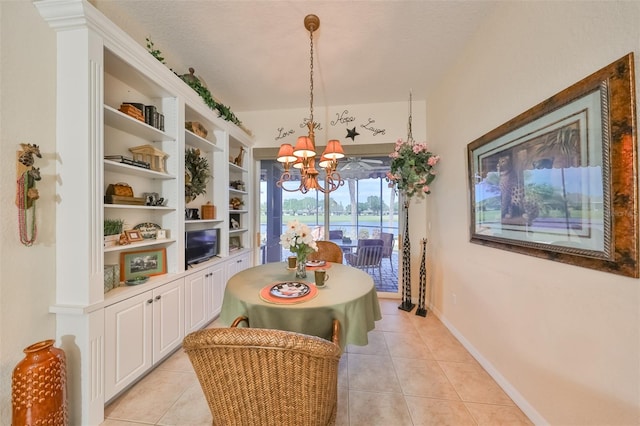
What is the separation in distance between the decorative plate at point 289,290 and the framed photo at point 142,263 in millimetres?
1220

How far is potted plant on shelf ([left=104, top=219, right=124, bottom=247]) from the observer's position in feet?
5.86

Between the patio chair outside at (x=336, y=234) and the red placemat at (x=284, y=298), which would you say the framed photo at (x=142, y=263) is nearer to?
the red placemat at (x=284, y=298)

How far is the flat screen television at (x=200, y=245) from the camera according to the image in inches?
95.9

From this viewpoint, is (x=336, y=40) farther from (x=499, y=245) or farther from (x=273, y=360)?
(x=273, y=360)

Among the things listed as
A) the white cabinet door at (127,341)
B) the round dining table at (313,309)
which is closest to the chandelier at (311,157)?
the round dining table at (313,309)

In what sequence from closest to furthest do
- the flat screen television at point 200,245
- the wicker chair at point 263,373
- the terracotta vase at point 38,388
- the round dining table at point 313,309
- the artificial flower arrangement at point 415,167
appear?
the wicker chair at point 263,373, the terracotta vase at point 38,388, the round dining table at point 313,309, the flat screen television at point 200,245, the artificial flower arrangement at point 415,167

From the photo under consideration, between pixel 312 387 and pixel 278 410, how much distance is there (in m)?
0.17

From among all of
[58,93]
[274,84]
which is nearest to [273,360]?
[58,93]

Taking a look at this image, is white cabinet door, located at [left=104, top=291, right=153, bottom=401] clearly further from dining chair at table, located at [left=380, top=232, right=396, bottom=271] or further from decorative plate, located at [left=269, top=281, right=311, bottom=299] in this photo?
dining chair at table, located at [left=380, top=232, right=396, bottom=271]

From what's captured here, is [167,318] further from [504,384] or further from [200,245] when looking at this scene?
[504,384]

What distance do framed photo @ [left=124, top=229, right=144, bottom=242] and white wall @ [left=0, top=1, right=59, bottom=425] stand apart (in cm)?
46

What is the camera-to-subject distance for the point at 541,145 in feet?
4.77

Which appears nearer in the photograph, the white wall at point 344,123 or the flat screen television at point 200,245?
the flat screen television at point 200,245

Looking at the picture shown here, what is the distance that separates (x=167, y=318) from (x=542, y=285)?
2.80m
